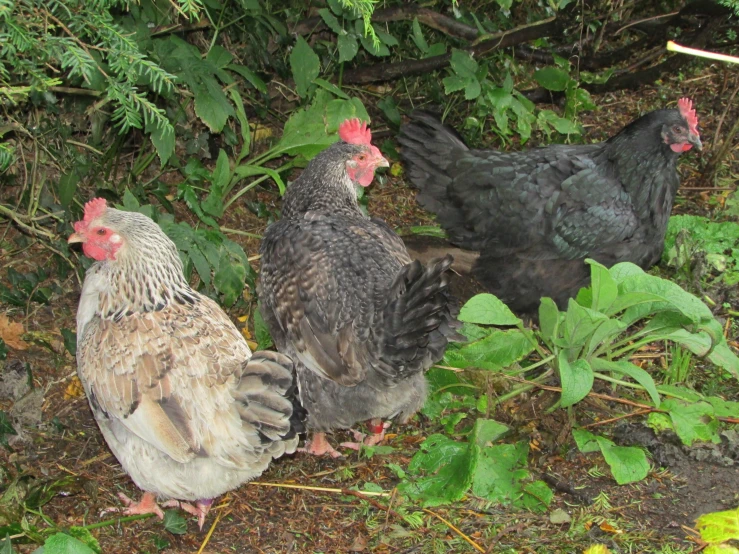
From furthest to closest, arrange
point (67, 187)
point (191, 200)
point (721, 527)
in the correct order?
point (191, 200), point (67, 187), point (721, 527)

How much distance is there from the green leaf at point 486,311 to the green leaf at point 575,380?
40cm

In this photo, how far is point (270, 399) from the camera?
10.5 ft

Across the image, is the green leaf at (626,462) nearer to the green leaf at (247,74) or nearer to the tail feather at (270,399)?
the tail feather at (270,399)

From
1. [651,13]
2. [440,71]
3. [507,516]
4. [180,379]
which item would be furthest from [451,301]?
[651,13]

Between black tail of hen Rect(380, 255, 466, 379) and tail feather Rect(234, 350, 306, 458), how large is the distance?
52 centimetres

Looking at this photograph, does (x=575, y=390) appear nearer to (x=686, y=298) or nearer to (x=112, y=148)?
(x=686, y=298)

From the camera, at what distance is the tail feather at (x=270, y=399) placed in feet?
10.5

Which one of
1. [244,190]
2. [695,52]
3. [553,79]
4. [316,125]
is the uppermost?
[695,52]

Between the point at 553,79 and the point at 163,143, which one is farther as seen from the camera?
the point at 553,79

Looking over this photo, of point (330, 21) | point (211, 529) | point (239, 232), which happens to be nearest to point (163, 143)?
point (239, 232)

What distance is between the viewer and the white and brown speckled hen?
3209 millimetres

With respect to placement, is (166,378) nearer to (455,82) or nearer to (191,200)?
(191,200)

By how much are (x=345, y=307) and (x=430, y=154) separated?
1.90 meters

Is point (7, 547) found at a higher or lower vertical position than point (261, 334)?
higher
